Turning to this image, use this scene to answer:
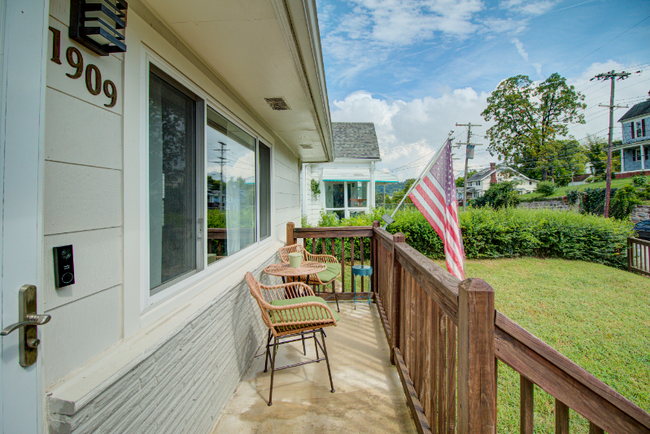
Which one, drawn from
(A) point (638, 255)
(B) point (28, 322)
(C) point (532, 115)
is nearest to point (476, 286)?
(B) point (28, 322)

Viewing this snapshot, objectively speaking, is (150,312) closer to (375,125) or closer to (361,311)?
(361,311)

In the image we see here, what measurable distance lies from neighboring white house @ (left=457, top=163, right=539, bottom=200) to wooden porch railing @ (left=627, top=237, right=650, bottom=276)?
29.8m

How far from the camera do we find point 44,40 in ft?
2.86

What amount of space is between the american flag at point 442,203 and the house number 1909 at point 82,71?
277 centimetres

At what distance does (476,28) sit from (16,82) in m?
21.3

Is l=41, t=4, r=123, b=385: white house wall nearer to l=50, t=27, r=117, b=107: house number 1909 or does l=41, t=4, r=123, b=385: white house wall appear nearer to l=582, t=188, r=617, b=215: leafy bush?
l=50, t=27, r=117, b=107: house number 1909

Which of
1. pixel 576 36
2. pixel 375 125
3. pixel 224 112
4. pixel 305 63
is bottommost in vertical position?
pixel 224 112

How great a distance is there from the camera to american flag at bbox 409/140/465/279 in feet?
10.9

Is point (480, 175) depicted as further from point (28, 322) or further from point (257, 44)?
point (28, 322)

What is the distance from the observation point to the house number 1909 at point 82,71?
96cm

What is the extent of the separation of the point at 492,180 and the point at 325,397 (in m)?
45.6

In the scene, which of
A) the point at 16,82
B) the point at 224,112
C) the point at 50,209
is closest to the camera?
the point at 16,82

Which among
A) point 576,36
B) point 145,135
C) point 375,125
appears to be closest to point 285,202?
point 145,135

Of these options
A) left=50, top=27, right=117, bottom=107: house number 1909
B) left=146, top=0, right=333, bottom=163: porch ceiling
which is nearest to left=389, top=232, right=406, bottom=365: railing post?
left=146, top=0, right=333, bottom=163: porch ceiling
